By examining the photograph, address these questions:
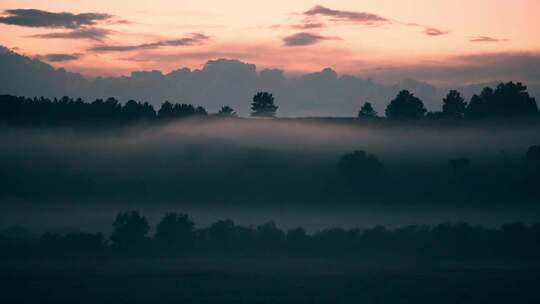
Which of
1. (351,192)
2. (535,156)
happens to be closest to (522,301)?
(351,192)

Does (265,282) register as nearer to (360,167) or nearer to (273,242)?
(273,242)

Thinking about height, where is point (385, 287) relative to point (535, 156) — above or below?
below

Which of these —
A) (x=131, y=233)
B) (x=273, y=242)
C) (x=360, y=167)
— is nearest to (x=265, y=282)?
(x=273, y=242)

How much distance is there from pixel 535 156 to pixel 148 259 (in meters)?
82.5

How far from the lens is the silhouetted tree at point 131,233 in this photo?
138500 mm

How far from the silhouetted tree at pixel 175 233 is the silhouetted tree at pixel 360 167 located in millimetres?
43698

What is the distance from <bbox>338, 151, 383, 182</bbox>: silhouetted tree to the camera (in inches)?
7092

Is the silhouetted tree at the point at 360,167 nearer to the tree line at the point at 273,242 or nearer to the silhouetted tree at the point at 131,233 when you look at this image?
the tree line at the point at 273,242

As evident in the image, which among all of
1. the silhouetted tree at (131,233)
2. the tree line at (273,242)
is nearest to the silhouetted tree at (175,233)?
the tree line at (273,242)

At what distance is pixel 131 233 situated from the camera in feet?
470

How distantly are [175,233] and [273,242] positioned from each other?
1386 cm

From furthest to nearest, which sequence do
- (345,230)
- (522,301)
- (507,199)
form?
(507,199)
(345,230)
(522,301)

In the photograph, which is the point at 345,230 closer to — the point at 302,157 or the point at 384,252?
the point at 384,252

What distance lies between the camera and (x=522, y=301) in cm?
10288
